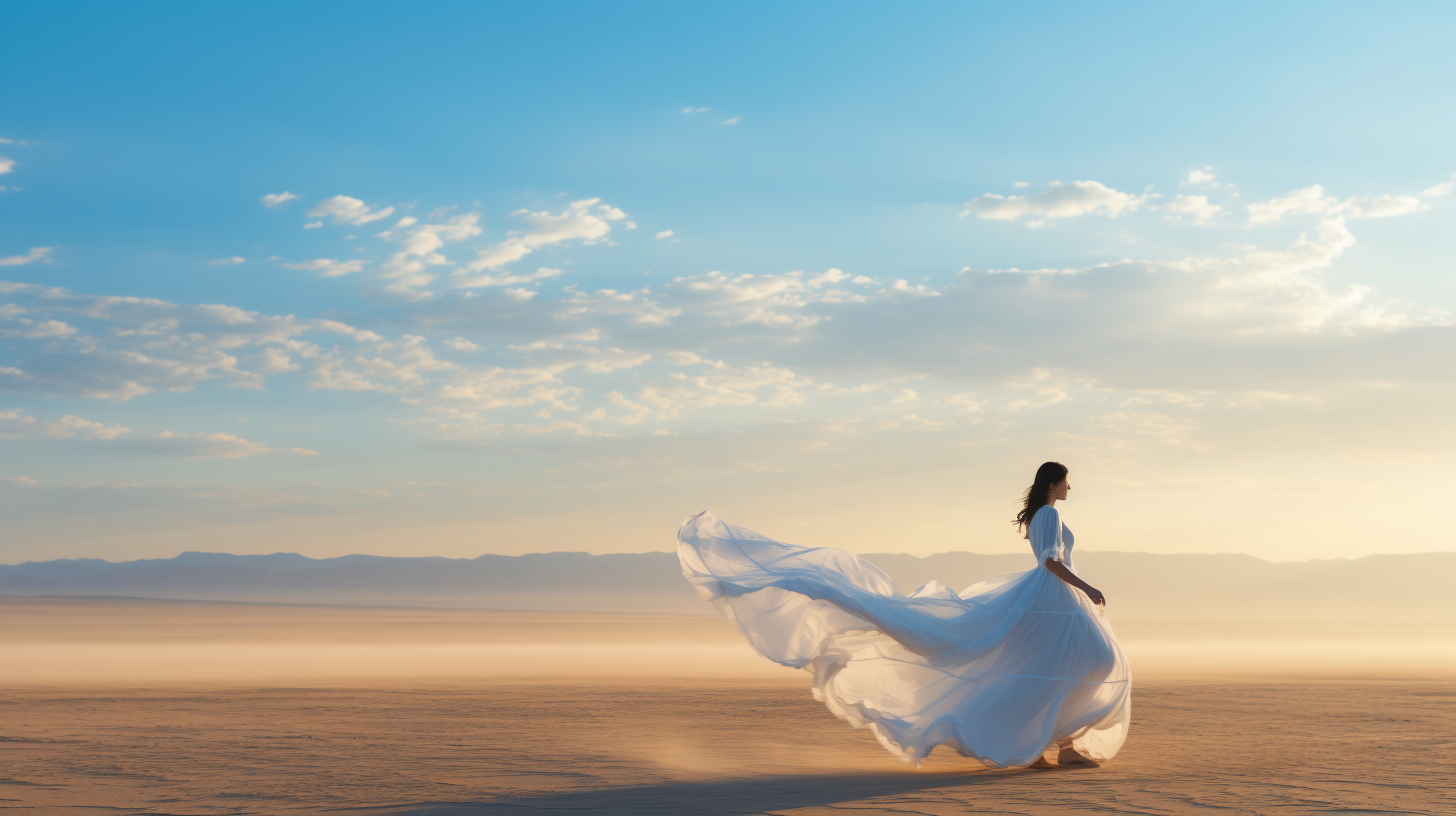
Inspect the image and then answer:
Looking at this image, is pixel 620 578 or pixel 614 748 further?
pixel 620 578

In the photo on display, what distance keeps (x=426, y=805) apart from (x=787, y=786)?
2332 mm

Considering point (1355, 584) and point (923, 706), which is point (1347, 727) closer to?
point (923, 706)

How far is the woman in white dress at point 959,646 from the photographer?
8273 millimetres

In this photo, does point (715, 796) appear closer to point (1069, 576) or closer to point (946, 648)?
point (946, 648)

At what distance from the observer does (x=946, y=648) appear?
8594 mm

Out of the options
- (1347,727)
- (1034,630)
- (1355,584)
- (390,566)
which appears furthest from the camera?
(390,566)

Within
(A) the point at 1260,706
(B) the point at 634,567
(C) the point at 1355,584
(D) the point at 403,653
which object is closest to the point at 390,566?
(B) the point at 634,567

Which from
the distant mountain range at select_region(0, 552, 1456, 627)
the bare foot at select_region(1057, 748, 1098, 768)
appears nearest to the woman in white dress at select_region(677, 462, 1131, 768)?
the bare foot at select_region(1057, 748, 1098, 768)

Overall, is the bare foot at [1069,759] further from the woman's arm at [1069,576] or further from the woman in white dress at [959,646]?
the woman's arm at [1069,576]

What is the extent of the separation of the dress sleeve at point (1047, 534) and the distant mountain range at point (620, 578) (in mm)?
110463

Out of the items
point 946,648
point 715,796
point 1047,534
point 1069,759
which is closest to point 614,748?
point 715,796

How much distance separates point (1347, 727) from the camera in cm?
1212

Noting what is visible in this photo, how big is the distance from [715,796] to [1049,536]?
2971 millimetres

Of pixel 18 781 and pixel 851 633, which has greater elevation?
pixel 851 633
